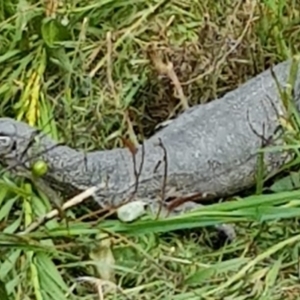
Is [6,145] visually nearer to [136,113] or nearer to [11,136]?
[11,136]

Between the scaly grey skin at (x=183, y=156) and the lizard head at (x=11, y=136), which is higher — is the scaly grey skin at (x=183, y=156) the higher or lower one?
the lower one

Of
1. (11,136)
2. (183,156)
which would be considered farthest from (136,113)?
(11,136)

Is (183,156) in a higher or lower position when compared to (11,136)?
lower

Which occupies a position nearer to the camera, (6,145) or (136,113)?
(6,145)

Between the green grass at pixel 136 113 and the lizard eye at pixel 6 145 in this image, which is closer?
the green grass at pixel 136 113

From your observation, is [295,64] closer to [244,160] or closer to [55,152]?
[244,160]
